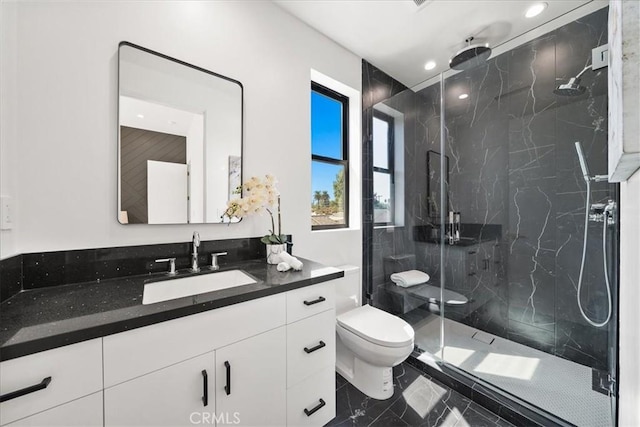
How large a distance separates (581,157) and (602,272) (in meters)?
0.82

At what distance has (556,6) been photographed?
1.76 m

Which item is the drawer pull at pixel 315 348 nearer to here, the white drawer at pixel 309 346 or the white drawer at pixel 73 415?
the white drawer at pixel 309 346

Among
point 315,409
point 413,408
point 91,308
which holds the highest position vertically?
point 91,308

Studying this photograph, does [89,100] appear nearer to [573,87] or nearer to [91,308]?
[91,308]

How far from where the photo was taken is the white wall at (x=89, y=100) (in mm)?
1028

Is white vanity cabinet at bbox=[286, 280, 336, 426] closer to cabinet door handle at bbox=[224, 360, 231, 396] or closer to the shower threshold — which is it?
cabinet door handle at bbox=[224, 360, 231, 396]

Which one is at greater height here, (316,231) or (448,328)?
(316,231)

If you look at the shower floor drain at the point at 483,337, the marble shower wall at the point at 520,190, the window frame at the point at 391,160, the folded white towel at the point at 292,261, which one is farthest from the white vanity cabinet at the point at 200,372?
the shower floor drain at the point at 483,337

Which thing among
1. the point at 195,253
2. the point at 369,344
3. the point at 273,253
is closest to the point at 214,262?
the point at 195,253

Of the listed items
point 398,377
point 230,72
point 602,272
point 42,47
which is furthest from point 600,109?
point 42,47

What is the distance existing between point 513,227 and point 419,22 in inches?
72.9

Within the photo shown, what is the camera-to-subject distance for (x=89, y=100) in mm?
1153

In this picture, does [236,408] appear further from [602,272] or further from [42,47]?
[602,272]
